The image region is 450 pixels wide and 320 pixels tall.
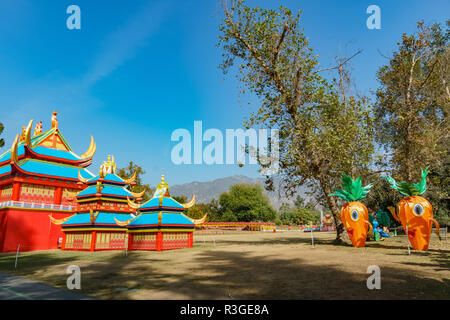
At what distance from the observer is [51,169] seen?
24344 mm

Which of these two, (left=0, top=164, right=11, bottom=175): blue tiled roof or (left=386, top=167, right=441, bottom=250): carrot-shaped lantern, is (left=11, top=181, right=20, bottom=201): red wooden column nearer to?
(left=0, top=164, right=11, bottom=175): blue tiled roof

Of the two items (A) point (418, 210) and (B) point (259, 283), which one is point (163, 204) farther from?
(A) point (418, 210)

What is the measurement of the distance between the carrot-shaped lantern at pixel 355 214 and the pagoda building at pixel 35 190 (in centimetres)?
1977

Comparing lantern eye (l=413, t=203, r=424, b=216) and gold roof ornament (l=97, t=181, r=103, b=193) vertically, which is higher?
gold roof ornament (l=97, t=181, r=103, b=193)

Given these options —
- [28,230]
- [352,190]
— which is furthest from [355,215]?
[28,230]

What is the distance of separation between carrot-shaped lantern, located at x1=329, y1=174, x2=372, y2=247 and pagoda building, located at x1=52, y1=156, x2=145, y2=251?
15.2 m

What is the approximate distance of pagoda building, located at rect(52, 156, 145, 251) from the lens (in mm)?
20047

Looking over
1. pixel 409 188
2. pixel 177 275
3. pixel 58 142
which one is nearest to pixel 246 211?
pixel 58 142

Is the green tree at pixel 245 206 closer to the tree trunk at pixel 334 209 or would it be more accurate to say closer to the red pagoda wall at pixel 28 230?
the red pagoda wall at pixel 28 230

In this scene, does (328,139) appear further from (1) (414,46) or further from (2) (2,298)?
(2) (2,298)

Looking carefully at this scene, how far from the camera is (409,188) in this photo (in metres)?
14.8

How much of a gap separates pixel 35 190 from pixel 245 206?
65184 millimetres

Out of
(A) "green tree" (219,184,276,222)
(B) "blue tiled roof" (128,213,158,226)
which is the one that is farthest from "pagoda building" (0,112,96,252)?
(A) "green tree" (219,184,276,222)

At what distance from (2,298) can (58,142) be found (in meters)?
23.4
